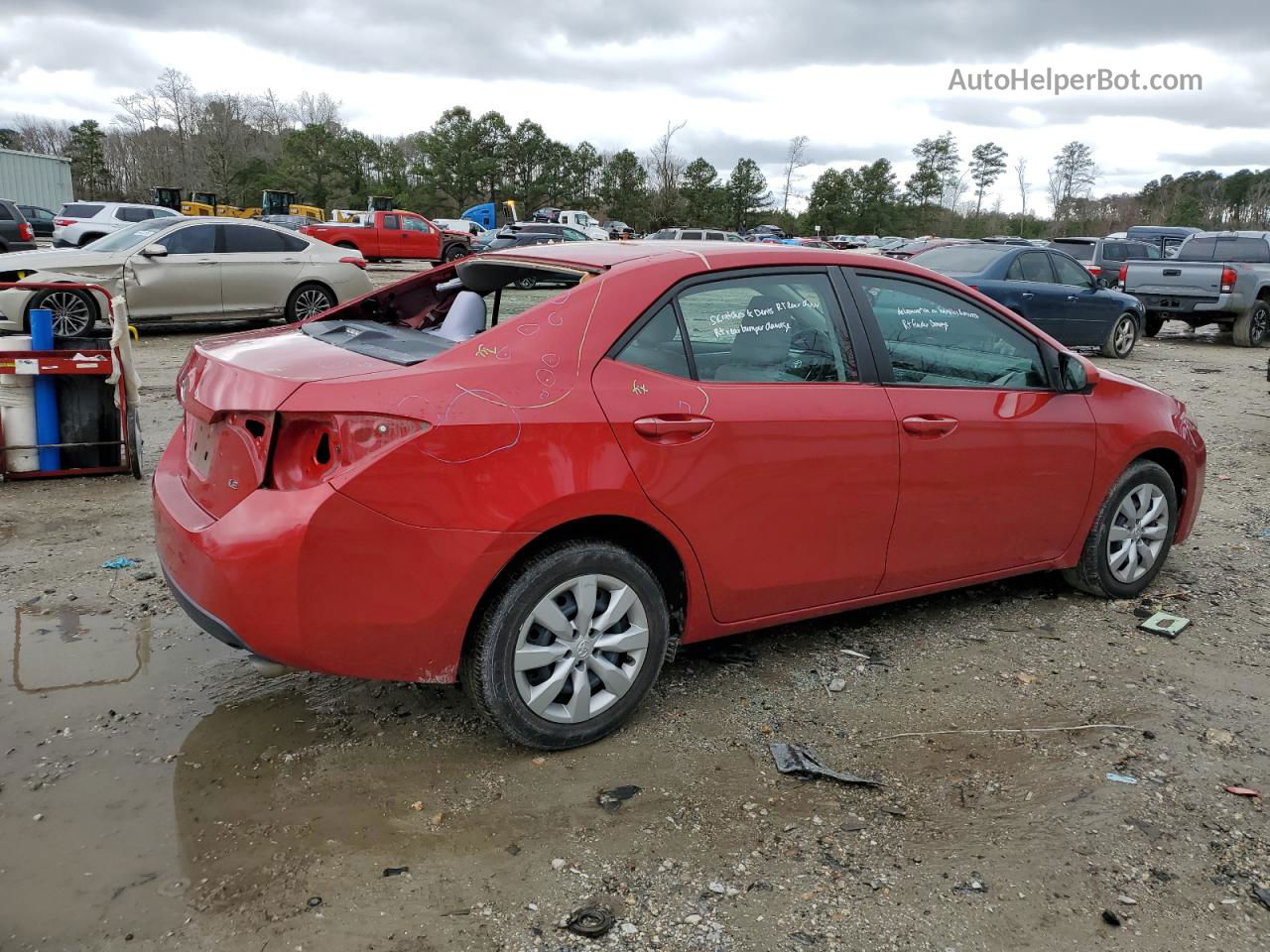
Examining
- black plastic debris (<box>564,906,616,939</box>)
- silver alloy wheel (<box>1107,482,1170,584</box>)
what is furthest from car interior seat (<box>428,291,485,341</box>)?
silver alloy wheel (<box>1107,482,1170,584</box>)

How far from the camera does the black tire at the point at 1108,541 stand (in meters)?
4.55

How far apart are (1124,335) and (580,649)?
13.7m

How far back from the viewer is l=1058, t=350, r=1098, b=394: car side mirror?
4.31m

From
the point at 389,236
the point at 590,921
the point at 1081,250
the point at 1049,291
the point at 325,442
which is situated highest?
the point at 389,236

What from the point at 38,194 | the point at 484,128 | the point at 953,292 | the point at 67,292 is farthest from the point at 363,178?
the point at 953,292

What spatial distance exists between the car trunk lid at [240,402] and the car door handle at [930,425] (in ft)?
6.27

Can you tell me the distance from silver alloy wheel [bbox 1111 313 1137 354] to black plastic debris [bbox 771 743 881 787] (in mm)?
12896

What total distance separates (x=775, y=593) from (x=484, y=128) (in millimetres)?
71927

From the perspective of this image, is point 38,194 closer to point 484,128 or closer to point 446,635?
point 484,128

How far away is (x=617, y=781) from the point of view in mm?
3088

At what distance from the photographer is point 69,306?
11797 millimetres

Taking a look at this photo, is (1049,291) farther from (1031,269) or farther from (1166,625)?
(1166,625)

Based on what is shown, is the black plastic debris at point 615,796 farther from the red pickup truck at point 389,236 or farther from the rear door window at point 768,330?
the red pickup truck at point 389,236

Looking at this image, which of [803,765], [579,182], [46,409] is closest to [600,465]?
[803,765]
